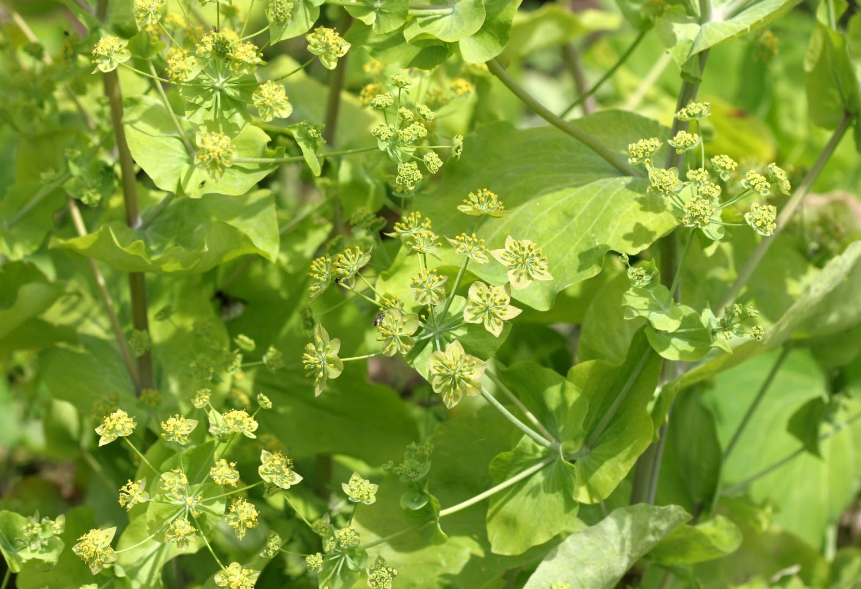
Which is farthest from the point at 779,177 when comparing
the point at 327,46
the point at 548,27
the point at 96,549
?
the point at 548,27

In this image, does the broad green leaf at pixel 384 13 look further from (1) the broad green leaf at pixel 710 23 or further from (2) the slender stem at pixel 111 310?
(2) the slender stem at pixel 111 310

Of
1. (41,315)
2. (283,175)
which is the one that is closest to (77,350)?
(41,315)

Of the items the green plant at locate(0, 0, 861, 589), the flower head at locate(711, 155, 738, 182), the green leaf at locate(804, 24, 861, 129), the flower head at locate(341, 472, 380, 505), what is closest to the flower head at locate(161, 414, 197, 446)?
the green plant at locate(0, 0, 861, 589)

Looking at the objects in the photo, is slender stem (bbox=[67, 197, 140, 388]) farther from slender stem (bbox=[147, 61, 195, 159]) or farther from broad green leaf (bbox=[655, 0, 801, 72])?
broad green leaf (bbox=[655, 0, 801, 72])

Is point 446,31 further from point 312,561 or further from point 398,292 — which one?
point 312,561

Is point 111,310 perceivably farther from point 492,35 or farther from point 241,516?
point 492,35
